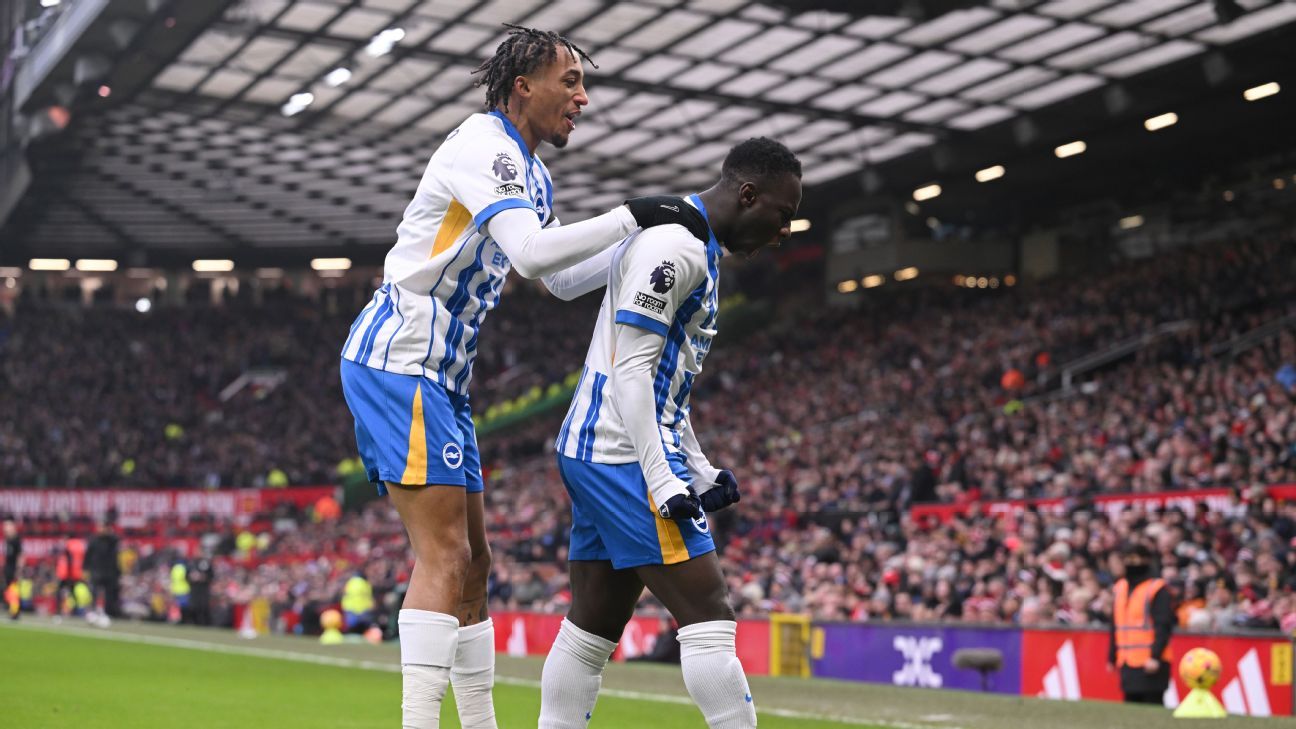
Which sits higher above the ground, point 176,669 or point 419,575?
point 419,575

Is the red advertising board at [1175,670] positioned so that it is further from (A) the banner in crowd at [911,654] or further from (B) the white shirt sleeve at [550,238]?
(B) the white shirt sleeve at [550,238]

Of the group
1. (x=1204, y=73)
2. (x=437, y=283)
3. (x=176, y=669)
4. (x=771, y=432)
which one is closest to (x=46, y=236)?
(x=771, y=432)

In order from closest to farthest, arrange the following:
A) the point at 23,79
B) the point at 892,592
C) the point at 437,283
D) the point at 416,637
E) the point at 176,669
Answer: the point at 416,637 → the point at 437,283 → the point at 176,669 → the point at 892,592 → the point at 23,79

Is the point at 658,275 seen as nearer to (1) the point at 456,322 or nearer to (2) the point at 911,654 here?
(1) the point at 456,322

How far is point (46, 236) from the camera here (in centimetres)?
4984

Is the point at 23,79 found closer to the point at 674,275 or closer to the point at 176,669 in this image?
the point at 176,669

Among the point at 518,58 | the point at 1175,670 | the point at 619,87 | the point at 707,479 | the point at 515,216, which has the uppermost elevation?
the point at 619,87

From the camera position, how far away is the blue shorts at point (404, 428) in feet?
14.2

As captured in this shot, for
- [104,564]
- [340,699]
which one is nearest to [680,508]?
[340,699]

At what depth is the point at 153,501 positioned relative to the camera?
4516cm

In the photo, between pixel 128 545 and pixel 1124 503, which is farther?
pixel 128 545

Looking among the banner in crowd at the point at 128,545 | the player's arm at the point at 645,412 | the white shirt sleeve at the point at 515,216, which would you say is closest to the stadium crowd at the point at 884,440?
the banner in crowd at the point at 128,545

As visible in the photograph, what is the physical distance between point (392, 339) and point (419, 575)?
69 cm

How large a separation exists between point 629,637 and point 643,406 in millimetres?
15155
